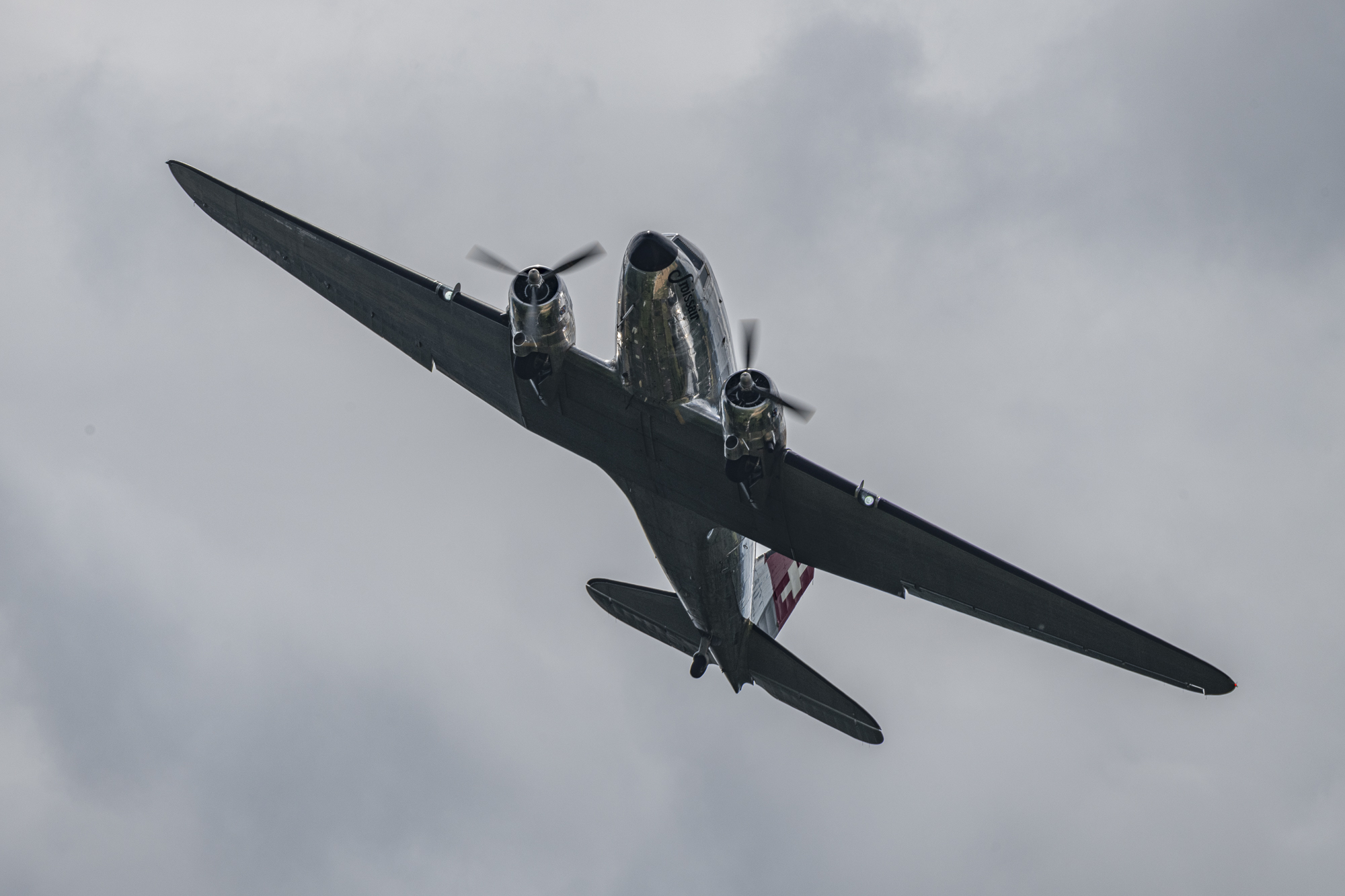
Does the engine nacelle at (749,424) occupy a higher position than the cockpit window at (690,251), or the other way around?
the cockpit window at (690,251)

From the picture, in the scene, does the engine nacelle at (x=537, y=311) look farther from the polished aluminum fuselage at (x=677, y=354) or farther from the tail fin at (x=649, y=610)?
the tail fin at (x=649, y=610)

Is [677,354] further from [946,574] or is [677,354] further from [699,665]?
[699,665]

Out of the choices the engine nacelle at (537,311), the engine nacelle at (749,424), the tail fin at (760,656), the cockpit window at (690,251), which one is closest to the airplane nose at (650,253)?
the cockpit window at (690,251)

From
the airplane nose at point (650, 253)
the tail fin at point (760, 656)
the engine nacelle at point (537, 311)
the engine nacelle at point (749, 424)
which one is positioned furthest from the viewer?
the tail fin at point (760, 656)

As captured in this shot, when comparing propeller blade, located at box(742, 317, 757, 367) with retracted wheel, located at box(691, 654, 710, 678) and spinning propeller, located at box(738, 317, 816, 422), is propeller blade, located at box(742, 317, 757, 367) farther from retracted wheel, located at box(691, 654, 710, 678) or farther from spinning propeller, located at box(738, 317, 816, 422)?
retracted wheel, located at box(691, 654, 710, 678)

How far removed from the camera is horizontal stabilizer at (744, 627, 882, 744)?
29469 mm

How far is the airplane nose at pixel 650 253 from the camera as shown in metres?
22.6

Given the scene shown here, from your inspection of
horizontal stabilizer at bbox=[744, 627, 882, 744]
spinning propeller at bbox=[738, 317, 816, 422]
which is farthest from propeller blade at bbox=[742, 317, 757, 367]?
horizontal stabilizer at bbox=[744, 627, 882, 744]

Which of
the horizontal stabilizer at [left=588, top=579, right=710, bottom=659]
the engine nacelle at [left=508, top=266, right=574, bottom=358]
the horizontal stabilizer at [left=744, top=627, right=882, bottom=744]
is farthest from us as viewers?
the horizontal stabilizer at [left=588, top=579, right=710, bottom=659]

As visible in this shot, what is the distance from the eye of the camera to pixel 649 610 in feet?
106

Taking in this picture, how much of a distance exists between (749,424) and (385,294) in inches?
411

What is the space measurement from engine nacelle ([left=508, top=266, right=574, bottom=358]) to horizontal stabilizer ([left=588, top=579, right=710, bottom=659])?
1018 centimetres

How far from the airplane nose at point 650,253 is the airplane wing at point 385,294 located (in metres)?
4.48

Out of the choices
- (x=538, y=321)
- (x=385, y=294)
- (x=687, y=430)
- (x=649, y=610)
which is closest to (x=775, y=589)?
(x=649, y=610)
